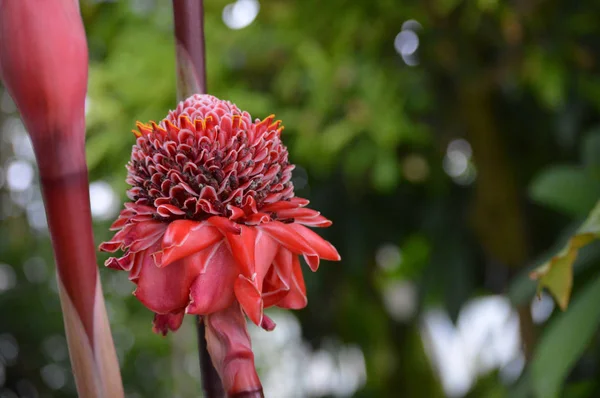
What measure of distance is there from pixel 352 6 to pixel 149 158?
63cm

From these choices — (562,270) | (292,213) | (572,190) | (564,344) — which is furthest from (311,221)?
(572,190)

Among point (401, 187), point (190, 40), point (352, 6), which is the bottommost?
point (401, 187)

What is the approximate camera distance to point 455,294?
876 millimetres

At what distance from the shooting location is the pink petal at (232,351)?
0.52 ft

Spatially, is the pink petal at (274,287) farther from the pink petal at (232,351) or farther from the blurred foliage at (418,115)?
the blurred foliage at (418,115)

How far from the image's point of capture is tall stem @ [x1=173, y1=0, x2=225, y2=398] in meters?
0.19

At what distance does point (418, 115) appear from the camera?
0.87 metres

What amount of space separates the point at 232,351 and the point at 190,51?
90 mm

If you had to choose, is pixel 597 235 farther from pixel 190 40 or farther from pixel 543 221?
pixel 543 221

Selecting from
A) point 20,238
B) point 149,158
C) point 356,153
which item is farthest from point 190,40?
point 20,238

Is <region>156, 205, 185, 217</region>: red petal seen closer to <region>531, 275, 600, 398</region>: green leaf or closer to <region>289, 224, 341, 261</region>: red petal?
<region>289, 224, 341, 261</region>: red petal

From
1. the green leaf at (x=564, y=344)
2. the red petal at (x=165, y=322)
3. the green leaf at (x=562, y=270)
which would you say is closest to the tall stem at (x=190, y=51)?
the red petal at (x=165, y=322)

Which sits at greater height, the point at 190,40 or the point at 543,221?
the point at 190,40

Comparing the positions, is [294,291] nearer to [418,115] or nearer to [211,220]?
[211,220]
